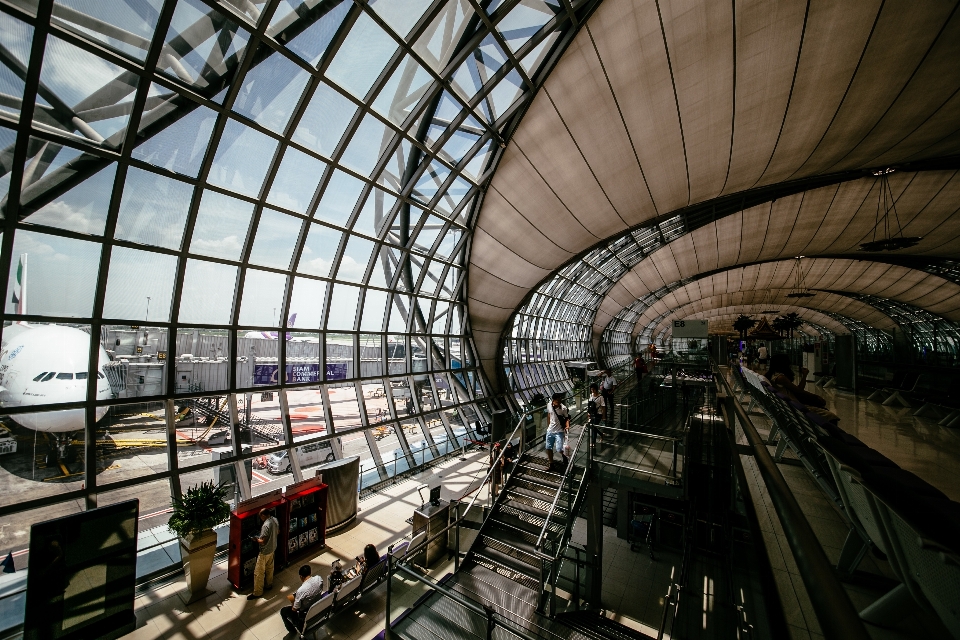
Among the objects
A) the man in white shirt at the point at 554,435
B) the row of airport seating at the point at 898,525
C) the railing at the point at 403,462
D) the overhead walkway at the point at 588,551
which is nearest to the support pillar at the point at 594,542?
the overhead walkway at the point at 588,551

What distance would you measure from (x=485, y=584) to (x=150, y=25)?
480 inches

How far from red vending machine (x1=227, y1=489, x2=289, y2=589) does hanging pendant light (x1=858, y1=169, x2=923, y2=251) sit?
25.8 meters

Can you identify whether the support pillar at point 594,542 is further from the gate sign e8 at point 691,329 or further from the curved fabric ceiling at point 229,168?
the gate sign e8 at point 691,329

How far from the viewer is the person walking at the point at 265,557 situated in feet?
27.3

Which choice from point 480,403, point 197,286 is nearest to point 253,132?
point 197,286

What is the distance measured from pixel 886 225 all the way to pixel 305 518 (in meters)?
38.1

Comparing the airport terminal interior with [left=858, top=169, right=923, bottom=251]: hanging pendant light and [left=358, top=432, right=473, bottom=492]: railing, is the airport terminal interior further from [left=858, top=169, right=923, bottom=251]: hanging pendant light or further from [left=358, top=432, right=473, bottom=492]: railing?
[left=858, top=169, right=923, bottom=251]: hanging pendant light

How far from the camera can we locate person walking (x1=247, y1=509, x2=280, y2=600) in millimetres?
8320

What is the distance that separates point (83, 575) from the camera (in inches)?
270

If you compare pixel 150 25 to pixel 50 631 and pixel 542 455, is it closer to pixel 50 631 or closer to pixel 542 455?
pixel 50 631

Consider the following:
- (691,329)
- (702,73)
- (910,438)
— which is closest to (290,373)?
(702,73)

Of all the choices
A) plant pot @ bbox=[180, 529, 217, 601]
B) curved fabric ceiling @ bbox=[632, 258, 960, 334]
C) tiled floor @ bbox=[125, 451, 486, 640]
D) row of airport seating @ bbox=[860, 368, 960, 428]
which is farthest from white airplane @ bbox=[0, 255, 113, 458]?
curved fabric ceiling @ bbox=[632, 258, 960, 334]

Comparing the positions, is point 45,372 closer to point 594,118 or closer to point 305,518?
point 305,518

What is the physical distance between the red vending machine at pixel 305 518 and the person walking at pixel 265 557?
831mm
